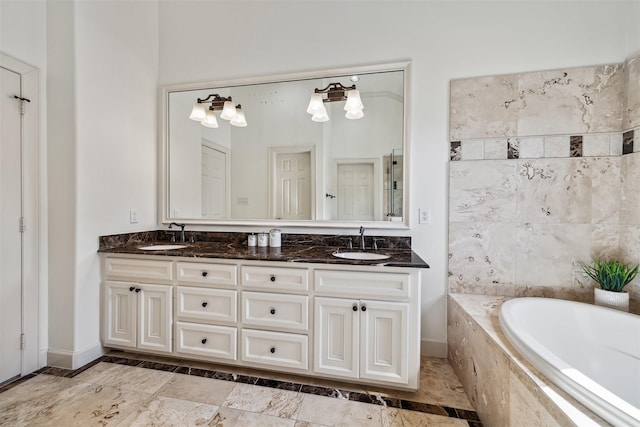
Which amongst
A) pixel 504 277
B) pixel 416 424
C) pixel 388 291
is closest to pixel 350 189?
pixel 388 291

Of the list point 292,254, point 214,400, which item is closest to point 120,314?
point 214,400

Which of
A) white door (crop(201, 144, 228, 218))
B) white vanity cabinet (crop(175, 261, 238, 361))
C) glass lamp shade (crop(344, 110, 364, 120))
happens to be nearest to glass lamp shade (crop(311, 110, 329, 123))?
glass lamp shade (crop(344, 110, 364, 120))

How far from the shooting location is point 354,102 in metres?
2.22

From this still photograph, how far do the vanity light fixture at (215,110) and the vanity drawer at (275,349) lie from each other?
1763 millimetres

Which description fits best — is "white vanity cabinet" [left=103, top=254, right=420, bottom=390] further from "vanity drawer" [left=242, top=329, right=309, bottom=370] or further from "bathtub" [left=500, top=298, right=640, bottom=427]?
"bathtub" [left=500, top=298, right=640, bottom=427]

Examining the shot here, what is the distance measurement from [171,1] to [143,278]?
2.55m

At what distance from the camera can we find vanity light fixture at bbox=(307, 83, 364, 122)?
2.22 metres

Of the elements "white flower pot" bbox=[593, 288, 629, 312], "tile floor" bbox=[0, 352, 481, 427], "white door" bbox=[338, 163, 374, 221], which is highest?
"white door" bbox=[338, 163, 374, 221]

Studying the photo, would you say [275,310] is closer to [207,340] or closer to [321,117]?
[207,340]

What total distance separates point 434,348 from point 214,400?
1.60 m

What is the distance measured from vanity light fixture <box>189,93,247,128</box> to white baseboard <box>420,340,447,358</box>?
239 cm

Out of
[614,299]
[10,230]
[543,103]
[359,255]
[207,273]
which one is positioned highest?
[543,103]

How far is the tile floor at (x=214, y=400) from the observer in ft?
4.82

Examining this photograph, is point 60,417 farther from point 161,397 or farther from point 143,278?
point 143,278
